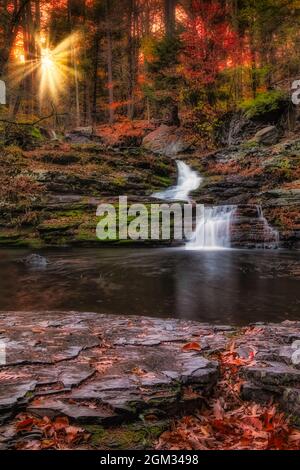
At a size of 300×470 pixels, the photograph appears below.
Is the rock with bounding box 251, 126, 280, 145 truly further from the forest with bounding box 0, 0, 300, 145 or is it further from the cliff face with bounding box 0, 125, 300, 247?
the forest with bounding box 0, 0, 300, 145

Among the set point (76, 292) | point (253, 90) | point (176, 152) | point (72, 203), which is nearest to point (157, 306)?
point (76, 292)

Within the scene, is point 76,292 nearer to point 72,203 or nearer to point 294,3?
point 72,203

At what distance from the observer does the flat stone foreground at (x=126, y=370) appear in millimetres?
2680

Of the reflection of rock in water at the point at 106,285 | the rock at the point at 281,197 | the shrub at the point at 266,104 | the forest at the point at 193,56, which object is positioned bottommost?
the reflection of rock in water at the point at 106,285

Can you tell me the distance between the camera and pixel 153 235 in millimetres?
15461

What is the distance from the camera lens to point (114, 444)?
2371mm

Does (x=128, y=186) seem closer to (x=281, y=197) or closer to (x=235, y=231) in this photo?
(x=235, y=231)

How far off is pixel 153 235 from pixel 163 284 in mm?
6041

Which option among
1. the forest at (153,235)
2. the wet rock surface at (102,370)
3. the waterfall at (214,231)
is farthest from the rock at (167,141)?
the wet rock surface at (102,370)

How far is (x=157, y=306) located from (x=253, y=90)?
24.0m

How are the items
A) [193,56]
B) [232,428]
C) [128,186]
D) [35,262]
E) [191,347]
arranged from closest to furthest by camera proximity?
1. [232,428]
2. [191,347]
3. [35,262]
4. [128,186]
5. [193,56]

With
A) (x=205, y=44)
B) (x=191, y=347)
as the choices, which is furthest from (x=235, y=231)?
(x=205, y=44)

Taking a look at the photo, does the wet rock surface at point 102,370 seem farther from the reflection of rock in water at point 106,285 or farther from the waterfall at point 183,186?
the waterfall at point 183,186

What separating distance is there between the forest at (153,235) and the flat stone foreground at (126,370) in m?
0.02
